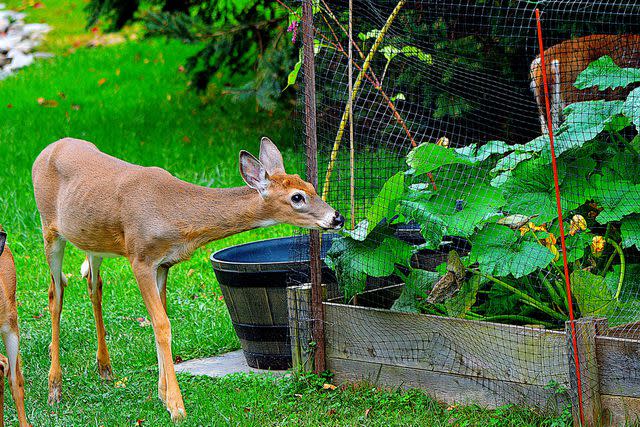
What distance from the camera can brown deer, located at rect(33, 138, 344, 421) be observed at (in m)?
5.39

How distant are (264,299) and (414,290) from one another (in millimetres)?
1111

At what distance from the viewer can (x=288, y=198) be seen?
211 inches

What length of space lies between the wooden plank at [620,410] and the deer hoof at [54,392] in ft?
10.8

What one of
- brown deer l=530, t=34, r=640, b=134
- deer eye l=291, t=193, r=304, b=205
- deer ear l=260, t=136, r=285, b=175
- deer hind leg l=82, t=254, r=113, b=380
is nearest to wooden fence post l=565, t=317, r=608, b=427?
deer eye l=291, t=193, r=304, b=205

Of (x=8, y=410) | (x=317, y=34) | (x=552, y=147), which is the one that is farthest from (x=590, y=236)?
Result: (x=8, y=410)

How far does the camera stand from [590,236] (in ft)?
17.6

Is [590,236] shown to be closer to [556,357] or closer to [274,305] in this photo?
[556,357]

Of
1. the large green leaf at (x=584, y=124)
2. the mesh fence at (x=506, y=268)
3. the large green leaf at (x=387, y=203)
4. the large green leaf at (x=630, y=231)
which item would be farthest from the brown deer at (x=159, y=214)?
the large green leaf at (x=630, y=231)

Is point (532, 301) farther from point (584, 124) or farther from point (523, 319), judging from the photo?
point (584, 124)

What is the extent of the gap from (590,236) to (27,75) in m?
12.8

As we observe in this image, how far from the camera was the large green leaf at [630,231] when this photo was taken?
16.5 ft

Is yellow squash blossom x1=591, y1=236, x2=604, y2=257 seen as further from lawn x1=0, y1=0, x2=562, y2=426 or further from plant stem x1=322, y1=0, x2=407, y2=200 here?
plant stem x1=322, y1=0, x2=407, y2=200

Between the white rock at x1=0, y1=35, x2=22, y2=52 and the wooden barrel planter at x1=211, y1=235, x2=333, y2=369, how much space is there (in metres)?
13.6

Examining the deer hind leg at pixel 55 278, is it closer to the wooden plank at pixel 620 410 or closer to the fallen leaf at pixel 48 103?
the wooden plank at pixel 620 410
